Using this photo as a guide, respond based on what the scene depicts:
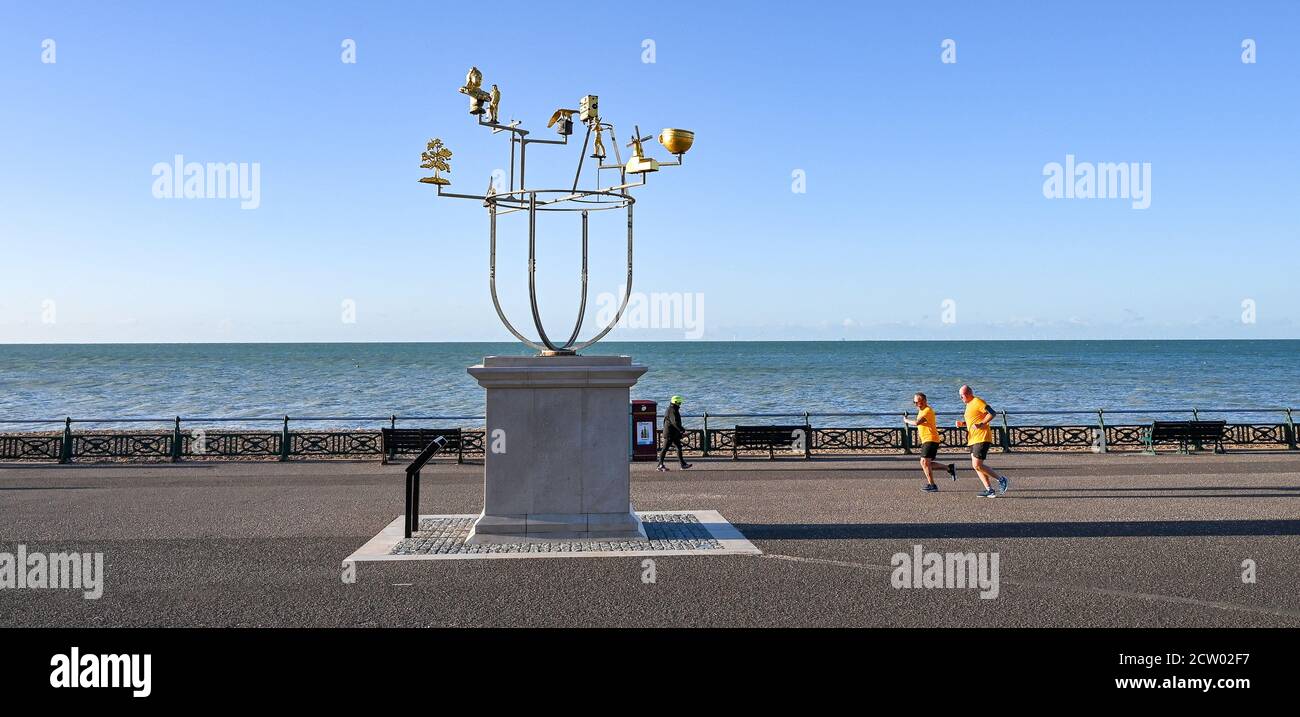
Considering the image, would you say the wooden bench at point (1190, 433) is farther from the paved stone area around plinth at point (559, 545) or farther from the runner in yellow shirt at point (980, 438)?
the paved stone area around plinth at point (559, 545)

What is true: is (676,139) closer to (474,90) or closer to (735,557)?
(474,90)

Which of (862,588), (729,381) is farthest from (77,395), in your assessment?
(862,588)

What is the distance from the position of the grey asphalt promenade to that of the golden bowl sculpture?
441cm

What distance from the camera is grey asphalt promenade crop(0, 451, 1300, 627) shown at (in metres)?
7.58

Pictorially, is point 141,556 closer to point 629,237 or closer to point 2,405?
point 629,237

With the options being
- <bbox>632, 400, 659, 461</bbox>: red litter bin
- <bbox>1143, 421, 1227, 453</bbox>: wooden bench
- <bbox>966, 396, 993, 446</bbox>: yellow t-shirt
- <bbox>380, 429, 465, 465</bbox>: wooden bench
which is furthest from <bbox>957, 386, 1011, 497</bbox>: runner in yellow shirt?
<bbox>380, 429, 465, 465</bbox>: wooden bench

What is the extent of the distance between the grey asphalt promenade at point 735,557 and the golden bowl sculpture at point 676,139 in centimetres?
441

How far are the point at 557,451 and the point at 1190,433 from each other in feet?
55.6

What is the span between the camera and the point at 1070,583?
27.9 feet

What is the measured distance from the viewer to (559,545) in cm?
1048

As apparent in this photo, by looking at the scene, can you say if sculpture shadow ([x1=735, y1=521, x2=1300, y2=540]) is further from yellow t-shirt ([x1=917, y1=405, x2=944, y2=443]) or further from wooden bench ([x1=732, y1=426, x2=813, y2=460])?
wooden bench ([x1=732, y1=426, x2=813, y2=460])

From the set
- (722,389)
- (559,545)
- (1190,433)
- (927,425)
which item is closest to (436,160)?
(559,545)

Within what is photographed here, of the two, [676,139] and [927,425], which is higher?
[676,139]

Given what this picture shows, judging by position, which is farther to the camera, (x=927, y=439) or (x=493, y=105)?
(x=927, y=439)
